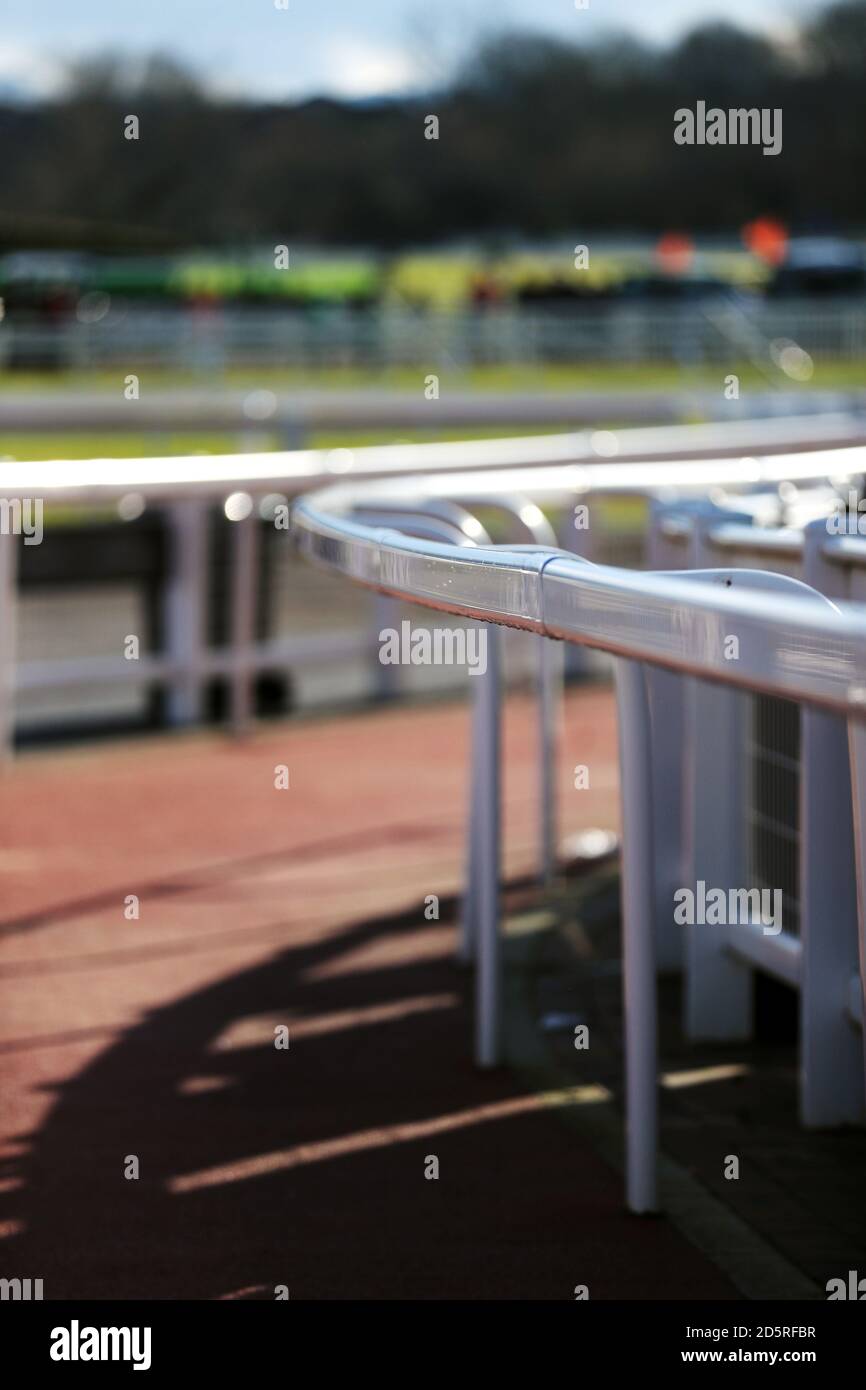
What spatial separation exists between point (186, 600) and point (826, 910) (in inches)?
190

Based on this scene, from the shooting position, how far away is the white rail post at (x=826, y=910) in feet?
11.1

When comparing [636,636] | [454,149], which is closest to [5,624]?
[636,636]

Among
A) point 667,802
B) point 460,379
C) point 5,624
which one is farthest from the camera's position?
point 460,379

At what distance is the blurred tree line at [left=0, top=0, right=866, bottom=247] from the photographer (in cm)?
9494

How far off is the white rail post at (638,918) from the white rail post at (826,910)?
1.61ft

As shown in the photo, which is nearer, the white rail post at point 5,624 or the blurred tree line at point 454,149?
the white rail post at point 5,624

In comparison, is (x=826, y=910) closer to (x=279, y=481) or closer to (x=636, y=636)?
(x=636, y=636)

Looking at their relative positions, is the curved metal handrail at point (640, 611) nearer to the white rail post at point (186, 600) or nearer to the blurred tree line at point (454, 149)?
the white rail post at point (186, 600)

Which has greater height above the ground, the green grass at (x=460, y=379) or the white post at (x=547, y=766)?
the green grass at (x=460, y=379)

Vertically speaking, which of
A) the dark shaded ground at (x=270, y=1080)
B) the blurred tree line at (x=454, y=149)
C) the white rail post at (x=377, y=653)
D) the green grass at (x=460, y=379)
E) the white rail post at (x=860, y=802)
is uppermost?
the blurred tree line at (x=454, y=149)

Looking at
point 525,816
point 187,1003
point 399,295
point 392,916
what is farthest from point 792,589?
point 399,295

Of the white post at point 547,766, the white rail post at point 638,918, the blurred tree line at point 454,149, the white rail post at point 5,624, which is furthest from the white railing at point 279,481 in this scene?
the blurred tree line at point 454,149

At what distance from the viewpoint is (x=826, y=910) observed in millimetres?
3447
